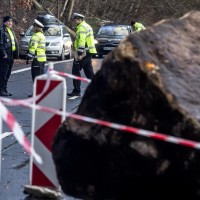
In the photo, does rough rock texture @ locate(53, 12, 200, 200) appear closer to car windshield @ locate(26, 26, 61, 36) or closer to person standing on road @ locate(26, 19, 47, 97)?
person standing on road @ locate(26, 19, 47, 97)

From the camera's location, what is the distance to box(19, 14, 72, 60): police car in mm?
31328

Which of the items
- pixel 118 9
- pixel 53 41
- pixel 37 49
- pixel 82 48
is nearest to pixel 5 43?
pixel 37 49

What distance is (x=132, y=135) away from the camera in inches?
234

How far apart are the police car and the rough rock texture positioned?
24847mm

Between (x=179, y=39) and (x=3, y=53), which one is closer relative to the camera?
(x=179, y=39)

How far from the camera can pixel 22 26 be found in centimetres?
3434

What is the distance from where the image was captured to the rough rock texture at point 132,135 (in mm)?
5914

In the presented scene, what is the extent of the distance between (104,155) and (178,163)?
0.59 metres

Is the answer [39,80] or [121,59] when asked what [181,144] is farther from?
[39,80]

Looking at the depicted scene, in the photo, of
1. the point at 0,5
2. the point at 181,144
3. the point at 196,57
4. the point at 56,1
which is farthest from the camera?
the point at 56,1

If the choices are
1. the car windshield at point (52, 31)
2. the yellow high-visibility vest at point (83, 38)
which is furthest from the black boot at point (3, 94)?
the car windshield at point (52, 31)

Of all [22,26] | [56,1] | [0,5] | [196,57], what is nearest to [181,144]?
[196,57]

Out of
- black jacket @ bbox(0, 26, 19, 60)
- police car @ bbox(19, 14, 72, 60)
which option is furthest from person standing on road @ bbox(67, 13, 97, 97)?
police car @ bbox(19, 14, 72, 60)

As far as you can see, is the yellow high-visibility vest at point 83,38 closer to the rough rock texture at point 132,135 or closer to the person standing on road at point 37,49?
the person standing on road at point 37,49
